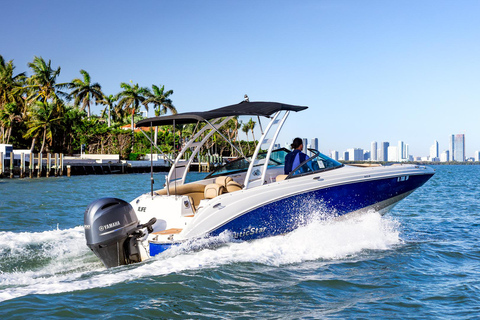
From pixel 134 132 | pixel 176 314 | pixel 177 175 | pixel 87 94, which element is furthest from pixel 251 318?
pixel 87 94

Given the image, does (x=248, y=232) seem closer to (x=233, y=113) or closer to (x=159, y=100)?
(x=233, y=113)

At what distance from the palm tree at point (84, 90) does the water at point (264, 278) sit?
59.5 m

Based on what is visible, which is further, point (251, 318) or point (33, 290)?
point (33, 290)

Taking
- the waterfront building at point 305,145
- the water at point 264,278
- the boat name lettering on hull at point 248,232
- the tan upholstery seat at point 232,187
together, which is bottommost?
the water at point 264,278

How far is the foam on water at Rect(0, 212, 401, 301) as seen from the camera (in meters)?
5.72

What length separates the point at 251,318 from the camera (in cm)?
466

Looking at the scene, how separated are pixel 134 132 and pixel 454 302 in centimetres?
5872

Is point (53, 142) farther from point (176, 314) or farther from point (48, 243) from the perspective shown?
point (176, 314)

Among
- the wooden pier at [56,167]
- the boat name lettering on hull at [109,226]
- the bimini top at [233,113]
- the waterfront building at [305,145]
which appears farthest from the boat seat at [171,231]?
the wooden pier at [56,167]

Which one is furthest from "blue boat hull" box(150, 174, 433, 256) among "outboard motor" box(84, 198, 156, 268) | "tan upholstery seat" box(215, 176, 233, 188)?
"tan upholstery seat" box(215, 176, 233, 188)

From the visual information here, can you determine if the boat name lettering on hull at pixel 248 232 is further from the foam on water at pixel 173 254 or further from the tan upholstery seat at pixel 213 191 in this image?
the tan upholstery seat at pixel 213 191

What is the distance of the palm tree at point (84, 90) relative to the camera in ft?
211

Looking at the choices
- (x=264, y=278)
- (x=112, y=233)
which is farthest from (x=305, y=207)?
(x=112, y=233)

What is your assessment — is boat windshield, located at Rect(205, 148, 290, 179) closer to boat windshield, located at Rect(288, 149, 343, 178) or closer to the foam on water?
boat windshield, located at Rect(288, 149, 343, 178)
